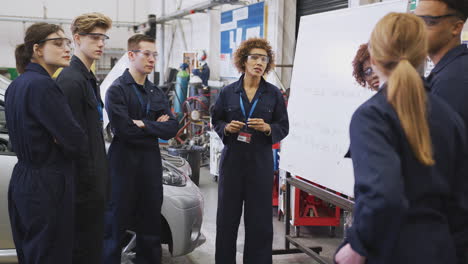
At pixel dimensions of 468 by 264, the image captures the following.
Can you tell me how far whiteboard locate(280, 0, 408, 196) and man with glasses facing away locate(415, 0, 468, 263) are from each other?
0.95m

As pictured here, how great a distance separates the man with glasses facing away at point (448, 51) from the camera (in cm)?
155

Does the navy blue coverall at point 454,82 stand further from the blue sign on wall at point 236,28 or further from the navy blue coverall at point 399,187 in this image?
the blue sign on wall at point 236,28

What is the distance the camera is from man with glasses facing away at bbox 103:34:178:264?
9.61ft

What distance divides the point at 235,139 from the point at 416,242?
1.89m

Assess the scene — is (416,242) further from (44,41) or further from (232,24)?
(232,24)

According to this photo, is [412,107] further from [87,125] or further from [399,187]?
[87,125]

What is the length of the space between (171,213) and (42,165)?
116 cm

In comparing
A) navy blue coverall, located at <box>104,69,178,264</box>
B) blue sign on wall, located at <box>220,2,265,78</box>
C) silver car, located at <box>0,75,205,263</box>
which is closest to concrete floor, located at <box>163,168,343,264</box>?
silver car, located at <box>0,75,205,263</box>

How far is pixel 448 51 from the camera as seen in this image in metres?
1.68

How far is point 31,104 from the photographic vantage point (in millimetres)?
2164

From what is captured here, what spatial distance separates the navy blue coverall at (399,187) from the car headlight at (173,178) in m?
2.15

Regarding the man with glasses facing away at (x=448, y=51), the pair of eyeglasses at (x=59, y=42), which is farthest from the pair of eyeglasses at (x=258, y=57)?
the man with glasses facing away at (x=448, y=51)

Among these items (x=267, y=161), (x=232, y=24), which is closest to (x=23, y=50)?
(x=267, y=161)

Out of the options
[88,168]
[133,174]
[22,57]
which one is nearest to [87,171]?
[88,168]
